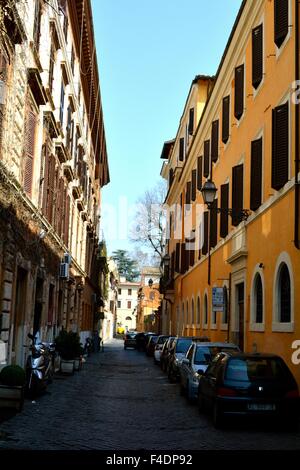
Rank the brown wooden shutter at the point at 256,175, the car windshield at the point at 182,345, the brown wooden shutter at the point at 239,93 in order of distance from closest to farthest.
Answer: the brown wooden shutter at the point at 256,175 < the brown wooden shutter at the point at 239,93 < the car windshield at the point at 182,345

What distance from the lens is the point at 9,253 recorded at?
551 inches

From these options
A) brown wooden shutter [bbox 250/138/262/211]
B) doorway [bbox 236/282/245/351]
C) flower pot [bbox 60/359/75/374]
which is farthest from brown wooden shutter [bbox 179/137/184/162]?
brown wooden shutter [bbox 250/138/262/211]

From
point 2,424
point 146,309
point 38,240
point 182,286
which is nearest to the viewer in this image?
point 2,424

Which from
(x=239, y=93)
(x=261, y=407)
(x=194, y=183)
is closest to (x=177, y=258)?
(x=194, y=183)

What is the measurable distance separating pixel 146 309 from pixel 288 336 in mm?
80060

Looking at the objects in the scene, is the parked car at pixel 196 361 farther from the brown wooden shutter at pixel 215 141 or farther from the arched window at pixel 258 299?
the brown wooden shutter at pixel 215 141

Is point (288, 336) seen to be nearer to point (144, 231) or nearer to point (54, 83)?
point (54, 83)

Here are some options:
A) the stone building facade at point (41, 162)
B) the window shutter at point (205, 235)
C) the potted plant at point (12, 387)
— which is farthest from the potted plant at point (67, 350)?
the potted plant at point (12, 387)

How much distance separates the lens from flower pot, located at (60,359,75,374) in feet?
72.9

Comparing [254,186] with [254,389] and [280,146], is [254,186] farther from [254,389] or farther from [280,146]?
[254,389]

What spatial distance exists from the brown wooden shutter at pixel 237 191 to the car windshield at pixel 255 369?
8139 mm

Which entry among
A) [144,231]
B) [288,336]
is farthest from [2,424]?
[144,231]

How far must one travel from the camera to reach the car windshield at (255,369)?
10508 mm

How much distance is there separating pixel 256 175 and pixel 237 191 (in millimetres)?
2794
